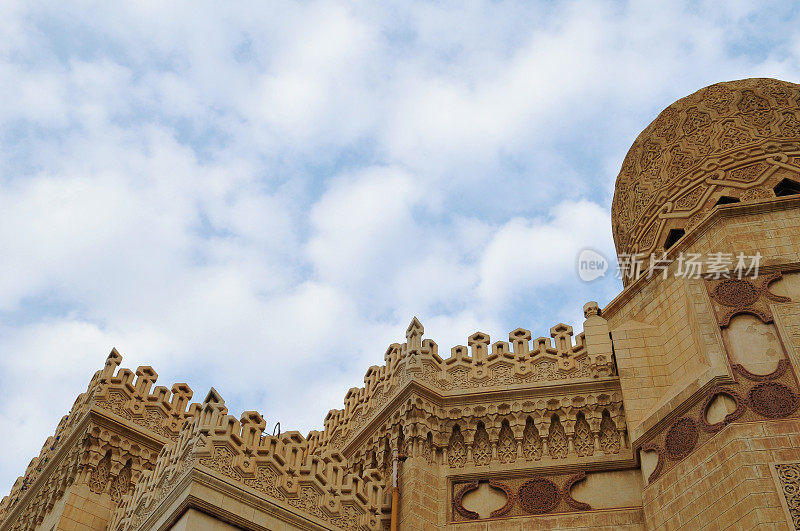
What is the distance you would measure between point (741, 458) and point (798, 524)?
0.74m

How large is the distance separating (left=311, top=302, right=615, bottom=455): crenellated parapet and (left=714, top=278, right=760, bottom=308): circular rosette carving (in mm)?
1746

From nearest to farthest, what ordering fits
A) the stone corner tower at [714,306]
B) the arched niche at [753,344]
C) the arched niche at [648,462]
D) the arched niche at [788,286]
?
the stone corner tower at [714,306]
the arched niche at [753,344]
the arched niche at [648,462]
the arched niche at [788,286]

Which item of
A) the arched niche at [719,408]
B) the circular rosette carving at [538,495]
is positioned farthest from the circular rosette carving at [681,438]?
the circular rosette carving at [538,495]

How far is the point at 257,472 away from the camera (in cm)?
809

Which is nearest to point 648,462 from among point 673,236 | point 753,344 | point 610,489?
point 610,489

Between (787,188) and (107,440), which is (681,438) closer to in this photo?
(787,188)

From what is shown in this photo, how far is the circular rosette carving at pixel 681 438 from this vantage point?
26.5 feet

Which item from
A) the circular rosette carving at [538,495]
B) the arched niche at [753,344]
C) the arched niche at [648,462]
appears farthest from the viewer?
the circular rosette carving at [538,495]

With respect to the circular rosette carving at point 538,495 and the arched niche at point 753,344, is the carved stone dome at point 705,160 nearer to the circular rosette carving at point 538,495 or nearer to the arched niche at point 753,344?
the arched niche at point 753,344

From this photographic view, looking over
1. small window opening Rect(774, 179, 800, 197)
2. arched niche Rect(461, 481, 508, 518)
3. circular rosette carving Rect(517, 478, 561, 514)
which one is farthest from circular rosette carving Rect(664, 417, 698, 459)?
small window opening Rect(774, 179, 800, 197)

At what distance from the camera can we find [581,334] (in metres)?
10.9

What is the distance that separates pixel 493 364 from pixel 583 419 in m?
1.33

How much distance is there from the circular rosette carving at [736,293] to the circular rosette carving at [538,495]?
9.02ft

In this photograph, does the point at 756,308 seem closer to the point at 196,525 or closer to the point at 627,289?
the point at 627,289
